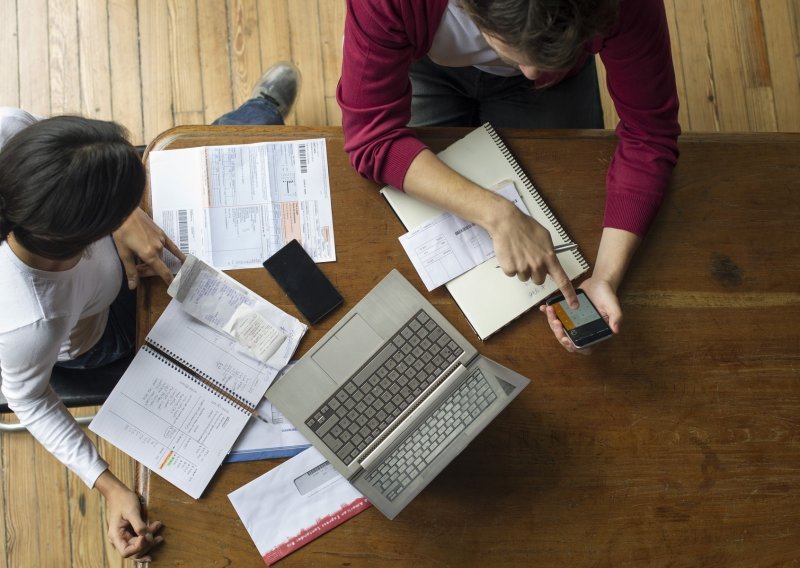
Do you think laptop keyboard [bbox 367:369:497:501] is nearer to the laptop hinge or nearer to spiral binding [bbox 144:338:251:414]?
the laptop hinge

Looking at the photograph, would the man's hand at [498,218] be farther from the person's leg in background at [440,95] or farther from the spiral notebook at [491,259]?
the person's leg in background at [440,95]

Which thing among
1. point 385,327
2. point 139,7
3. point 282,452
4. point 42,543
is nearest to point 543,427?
point 385,327

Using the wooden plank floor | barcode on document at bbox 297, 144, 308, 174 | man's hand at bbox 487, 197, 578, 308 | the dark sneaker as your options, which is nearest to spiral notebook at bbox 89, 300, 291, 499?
barcode on document at bbox 297, 144, 308, 174

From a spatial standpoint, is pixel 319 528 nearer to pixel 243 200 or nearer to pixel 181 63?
pixel 243 200

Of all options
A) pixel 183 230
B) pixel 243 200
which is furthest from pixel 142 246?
pixel 243 200

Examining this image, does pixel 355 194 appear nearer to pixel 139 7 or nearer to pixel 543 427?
pixel 543 427

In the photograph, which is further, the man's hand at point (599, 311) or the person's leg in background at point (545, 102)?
the person's leg in background at point (545, 102)

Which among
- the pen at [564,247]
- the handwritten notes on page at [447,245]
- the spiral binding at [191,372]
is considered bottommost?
the spiral binding at [191,372]

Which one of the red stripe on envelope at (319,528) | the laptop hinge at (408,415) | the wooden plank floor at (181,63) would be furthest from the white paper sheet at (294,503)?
the wooden plank floor at (181,63)

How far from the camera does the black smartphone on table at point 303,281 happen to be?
1.11m

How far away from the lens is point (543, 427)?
111 cm

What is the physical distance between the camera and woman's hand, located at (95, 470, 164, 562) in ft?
3.39

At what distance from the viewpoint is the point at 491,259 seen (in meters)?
1.16

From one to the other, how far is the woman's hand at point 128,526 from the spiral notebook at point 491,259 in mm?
625
